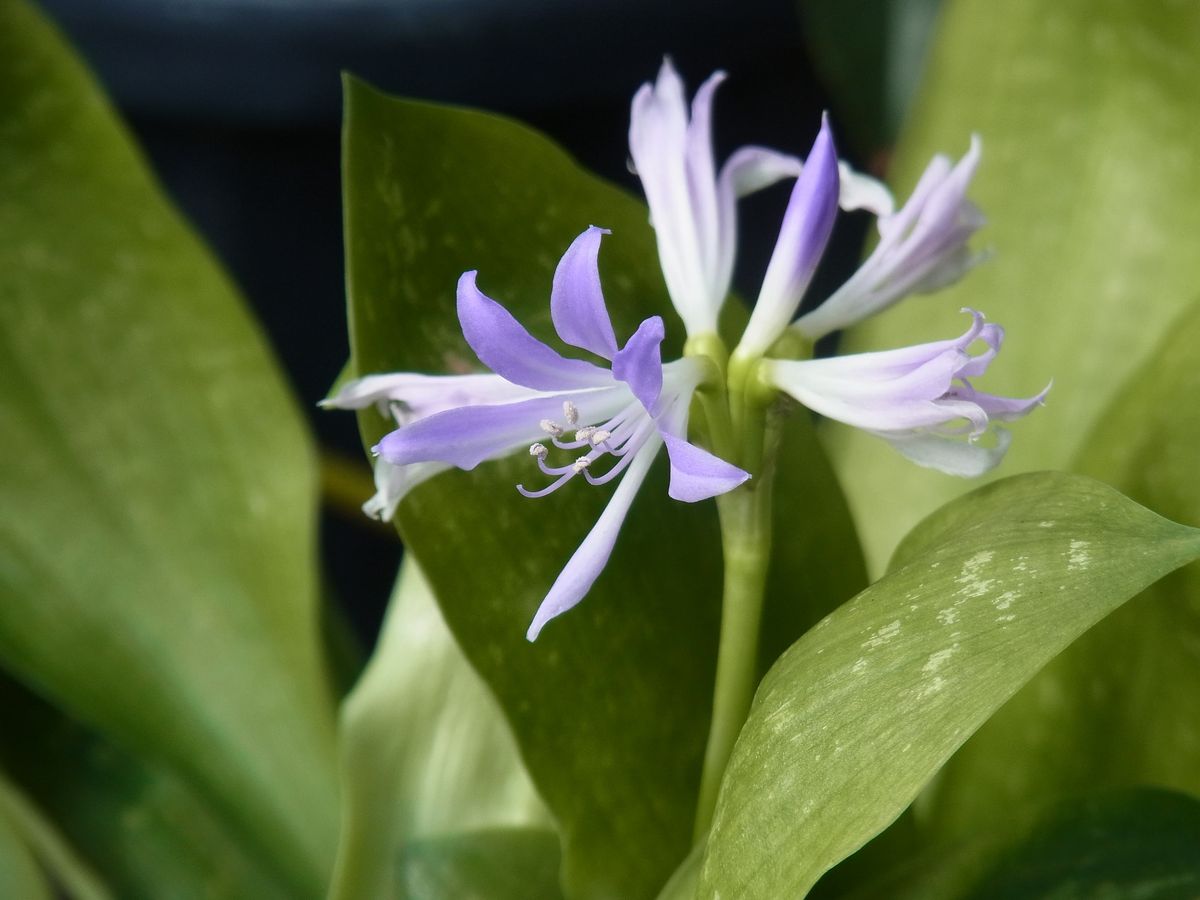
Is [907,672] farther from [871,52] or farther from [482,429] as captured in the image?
[871,52]

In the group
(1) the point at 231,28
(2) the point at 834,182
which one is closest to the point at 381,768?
(2) the point at 834,182

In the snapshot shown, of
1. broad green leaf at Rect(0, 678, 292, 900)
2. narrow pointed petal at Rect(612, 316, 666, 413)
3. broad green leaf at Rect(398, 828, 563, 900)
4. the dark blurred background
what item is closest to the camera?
narrow pointed petal at Rect(612, 316, 666, 413)

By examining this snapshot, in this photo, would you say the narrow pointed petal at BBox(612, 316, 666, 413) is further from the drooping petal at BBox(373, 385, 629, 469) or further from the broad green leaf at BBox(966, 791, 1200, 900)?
the broad green leaf at BBox(966, 791, 1200, 900)

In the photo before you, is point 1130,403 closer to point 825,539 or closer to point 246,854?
point 825,539

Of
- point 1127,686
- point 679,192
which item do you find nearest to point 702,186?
point 679,192

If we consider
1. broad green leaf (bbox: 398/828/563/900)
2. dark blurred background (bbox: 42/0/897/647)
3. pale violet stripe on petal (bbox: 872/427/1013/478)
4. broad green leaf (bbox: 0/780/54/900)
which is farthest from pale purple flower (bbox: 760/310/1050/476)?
dark blurred background (bbox: 42/0/897/647)
